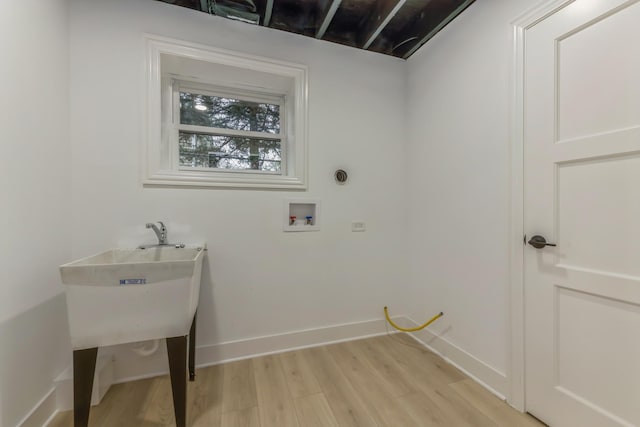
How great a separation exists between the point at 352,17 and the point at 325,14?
0.29 m

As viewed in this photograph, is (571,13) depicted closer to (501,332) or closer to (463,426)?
(501,332)

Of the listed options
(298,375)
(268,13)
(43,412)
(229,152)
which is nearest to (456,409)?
(298,375)

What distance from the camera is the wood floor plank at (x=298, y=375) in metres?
1.49

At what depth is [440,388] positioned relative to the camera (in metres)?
1.51

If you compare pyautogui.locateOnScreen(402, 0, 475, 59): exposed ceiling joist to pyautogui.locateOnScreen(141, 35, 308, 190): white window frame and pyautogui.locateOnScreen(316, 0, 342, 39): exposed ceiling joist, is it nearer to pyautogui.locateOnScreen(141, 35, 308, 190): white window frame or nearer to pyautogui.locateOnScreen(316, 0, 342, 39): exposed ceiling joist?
pyautogui.locateOnScreen(316, 0, 342, 39): exposed ceiling joist

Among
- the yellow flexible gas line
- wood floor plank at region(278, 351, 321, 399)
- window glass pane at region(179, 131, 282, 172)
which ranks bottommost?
wood floor plank at region(278, 351, 321, 399)

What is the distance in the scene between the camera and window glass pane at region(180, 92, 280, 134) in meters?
1.95

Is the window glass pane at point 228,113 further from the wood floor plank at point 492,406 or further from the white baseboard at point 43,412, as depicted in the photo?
the wood floor plank at point 492,406

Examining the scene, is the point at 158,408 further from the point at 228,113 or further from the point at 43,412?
the point at 228,113

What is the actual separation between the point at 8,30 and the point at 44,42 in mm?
243

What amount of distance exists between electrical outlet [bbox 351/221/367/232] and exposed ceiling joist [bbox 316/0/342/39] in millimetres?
1503

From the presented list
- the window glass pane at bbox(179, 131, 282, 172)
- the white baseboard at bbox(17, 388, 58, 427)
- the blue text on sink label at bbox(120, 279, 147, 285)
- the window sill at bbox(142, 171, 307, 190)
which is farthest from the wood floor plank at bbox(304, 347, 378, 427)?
the window glass pane at bbox(179, 131, 282, 172)

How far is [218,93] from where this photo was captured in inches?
79.4

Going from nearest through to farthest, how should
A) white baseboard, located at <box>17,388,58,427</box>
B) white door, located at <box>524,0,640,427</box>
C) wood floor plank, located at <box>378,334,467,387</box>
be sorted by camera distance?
white door, located at <box>524,0,640,427</box> → white baseboard, located at <box>17,388,58,427</box> → wood floor plank, located at <box>378,334,467,387</box>
